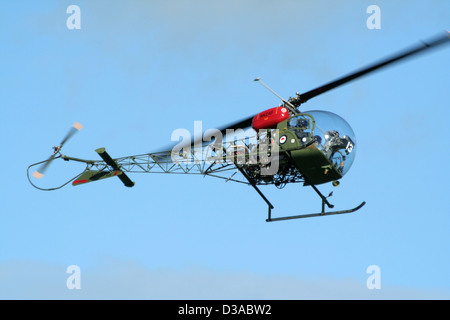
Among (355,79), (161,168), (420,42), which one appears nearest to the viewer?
(420,42)

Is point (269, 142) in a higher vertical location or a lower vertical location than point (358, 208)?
higher

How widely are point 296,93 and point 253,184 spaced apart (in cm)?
380

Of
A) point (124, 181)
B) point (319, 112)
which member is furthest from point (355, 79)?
point (124, 181)

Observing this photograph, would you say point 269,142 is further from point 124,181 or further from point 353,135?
point 124,181

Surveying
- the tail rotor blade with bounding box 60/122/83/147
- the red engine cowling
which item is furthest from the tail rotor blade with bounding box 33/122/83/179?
the red engine cowling

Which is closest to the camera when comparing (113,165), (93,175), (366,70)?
(366,70)

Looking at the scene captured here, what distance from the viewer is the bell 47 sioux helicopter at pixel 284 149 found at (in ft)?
84.0

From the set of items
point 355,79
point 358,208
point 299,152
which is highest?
point 355,79

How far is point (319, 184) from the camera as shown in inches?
1052

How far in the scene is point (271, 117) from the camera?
26859 mm

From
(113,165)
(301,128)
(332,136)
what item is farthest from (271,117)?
(113,165)

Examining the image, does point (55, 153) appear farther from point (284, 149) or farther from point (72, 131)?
point (284, 149)

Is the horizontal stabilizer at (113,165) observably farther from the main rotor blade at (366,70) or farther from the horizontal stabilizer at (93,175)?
the main rotor blade at (366,70)

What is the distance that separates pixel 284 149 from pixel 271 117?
4.91 ft
